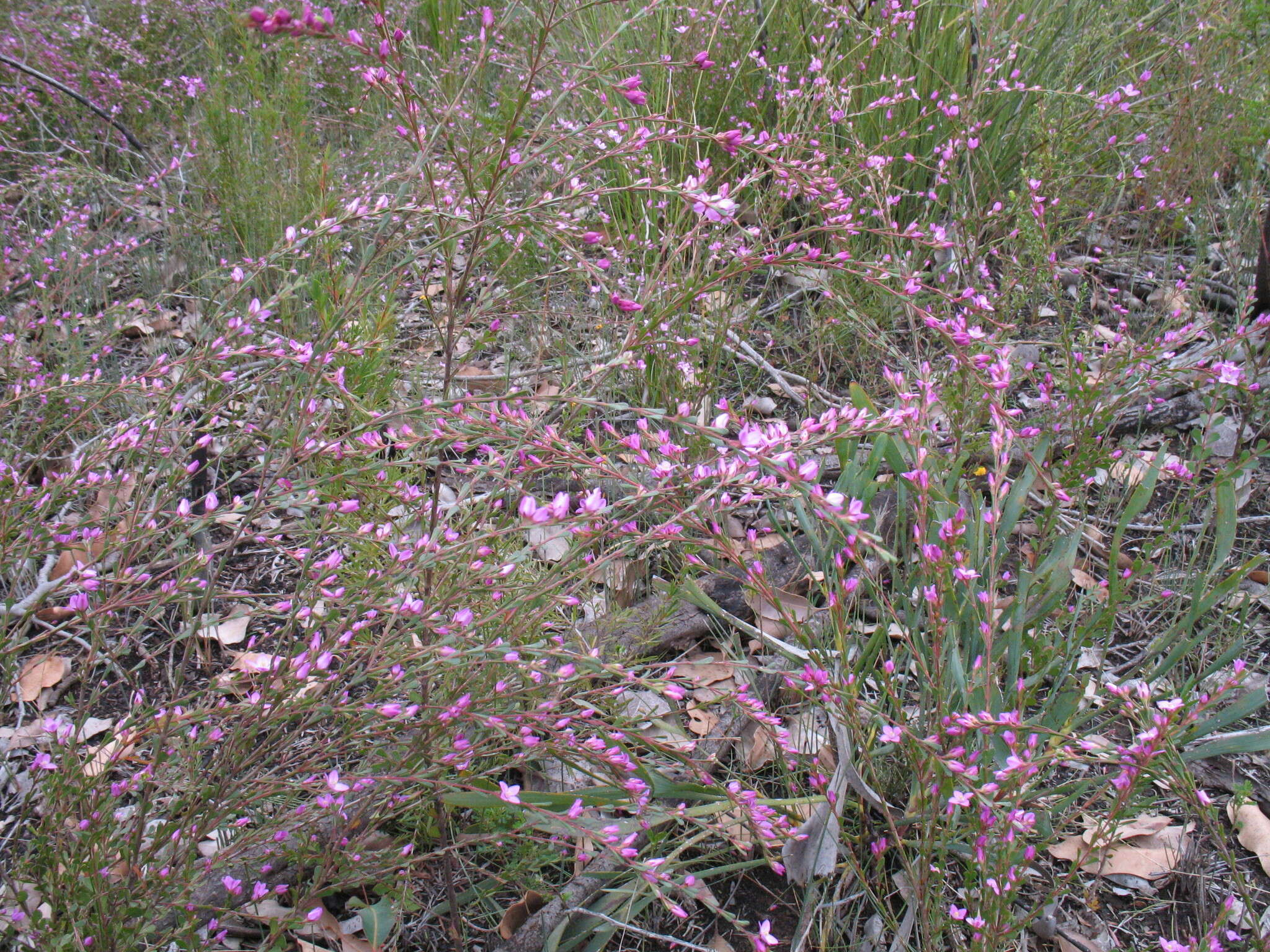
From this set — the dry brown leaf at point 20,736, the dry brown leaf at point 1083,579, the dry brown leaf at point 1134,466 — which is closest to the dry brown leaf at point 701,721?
the dry brown leaf at point 1083,579

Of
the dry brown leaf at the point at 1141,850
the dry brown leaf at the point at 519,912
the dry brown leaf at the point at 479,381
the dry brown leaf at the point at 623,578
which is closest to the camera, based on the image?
the dry brown leaf at the point at 519,912

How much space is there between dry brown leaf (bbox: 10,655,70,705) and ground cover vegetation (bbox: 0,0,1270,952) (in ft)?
0.07

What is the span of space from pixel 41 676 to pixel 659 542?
4.81ft

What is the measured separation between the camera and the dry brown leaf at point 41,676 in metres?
1.93

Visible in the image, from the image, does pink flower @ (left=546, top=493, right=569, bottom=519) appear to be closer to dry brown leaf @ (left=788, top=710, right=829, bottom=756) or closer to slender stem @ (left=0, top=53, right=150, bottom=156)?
dry brown leaf @ (left=788, top=710, right=829, bottom=756)

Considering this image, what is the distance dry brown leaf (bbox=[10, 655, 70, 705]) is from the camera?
193 cm

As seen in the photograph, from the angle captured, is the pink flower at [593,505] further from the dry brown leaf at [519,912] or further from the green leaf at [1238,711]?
the green leaf at [1238,711]

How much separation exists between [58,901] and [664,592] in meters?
1.09

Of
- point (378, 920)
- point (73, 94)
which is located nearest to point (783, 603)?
point (378, 920)

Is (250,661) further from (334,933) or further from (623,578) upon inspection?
(623,578)

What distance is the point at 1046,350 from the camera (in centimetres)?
299

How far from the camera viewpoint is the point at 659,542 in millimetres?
1607

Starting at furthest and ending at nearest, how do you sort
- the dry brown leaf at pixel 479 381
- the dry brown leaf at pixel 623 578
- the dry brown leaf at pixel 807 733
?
the dry brown leaf at pixel 479 381
the dry brown leaf at pixel 623 578
the dry brown leaf at pixel 807 733

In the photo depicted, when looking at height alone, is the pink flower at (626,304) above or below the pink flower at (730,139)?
below
